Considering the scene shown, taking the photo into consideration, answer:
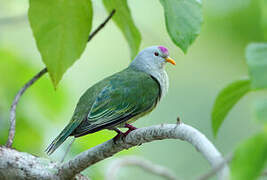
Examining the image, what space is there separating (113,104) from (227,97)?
1.48 meters

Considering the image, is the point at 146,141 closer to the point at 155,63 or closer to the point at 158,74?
the point at 158,74

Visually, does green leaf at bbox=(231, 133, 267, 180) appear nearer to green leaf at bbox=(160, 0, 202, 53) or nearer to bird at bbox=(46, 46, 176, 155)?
green leaf at bbox=(160, 0, 202, 53)

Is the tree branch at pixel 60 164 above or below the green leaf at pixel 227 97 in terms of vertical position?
below

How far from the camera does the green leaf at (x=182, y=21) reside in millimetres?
1312

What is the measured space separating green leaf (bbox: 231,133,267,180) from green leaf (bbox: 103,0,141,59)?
44.0 inches

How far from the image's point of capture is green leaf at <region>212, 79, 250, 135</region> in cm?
123

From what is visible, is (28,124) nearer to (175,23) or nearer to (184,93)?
(175,23)

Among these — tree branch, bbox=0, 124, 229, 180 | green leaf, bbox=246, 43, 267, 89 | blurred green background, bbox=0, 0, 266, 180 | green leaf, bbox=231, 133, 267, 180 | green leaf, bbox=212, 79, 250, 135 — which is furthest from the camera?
blurred green background, bbox=0, 0, 266, 180

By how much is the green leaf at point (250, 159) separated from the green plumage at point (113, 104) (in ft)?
5.65

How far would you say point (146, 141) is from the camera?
178 centimetres

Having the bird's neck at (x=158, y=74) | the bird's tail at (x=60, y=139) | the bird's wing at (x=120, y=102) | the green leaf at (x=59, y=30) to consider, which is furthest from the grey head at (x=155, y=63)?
the green leaf at (x=59, y=30)

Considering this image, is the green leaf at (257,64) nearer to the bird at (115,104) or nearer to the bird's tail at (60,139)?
the bird at (115,104)

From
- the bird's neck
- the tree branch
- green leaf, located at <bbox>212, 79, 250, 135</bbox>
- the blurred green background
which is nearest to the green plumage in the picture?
the bird's neck

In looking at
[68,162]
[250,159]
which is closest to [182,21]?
[250,159]
